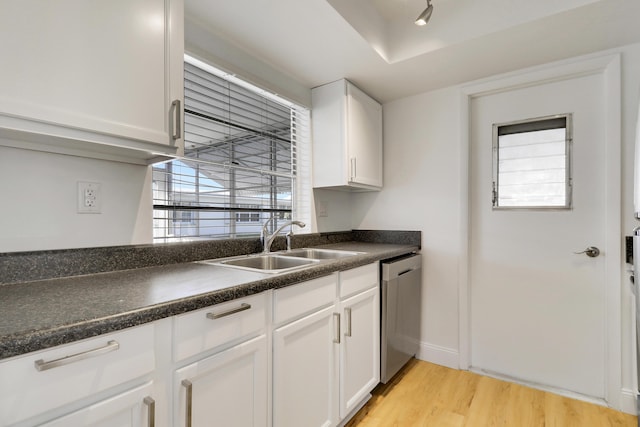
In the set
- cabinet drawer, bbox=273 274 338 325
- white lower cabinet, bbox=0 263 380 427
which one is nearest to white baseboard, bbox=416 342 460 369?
white lower cabinet, bbox=0 263 380 427

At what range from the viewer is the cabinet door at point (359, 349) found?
5.25ft

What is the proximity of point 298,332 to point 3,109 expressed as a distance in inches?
46.8

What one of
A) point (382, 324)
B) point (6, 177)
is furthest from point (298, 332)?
point (6, 177)

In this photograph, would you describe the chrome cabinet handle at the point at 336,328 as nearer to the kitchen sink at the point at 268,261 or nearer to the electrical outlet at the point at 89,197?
the kitchen sink at the point at 268,261

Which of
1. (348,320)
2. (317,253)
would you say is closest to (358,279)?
(348,320)

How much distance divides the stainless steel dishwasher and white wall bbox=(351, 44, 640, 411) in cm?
14

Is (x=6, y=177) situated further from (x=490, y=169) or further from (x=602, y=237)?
(x=602, y=237)

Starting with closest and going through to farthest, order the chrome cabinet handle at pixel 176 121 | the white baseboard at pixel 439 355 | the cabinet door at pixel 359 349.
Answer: the chrome cabinet handle at pixel 176 121, the cabinet door at pixel 359 349, the white baseboard at pixel 439 355

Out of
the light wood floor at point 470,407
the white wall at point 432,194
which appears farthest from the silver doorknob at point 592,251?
the light wood floor at point 470,407

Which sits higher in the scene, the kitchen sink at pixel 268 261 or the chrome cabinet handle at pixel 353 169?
the chrome cabinet handle at pixel 353 169

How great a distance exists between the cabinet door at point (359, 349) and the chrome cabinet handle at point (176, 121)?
110 centimetres

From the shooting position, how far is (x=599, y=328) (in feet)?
6.31

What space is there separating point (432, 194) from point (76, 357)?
2300 millimetres

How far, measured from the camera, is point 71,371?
697 millimetres
